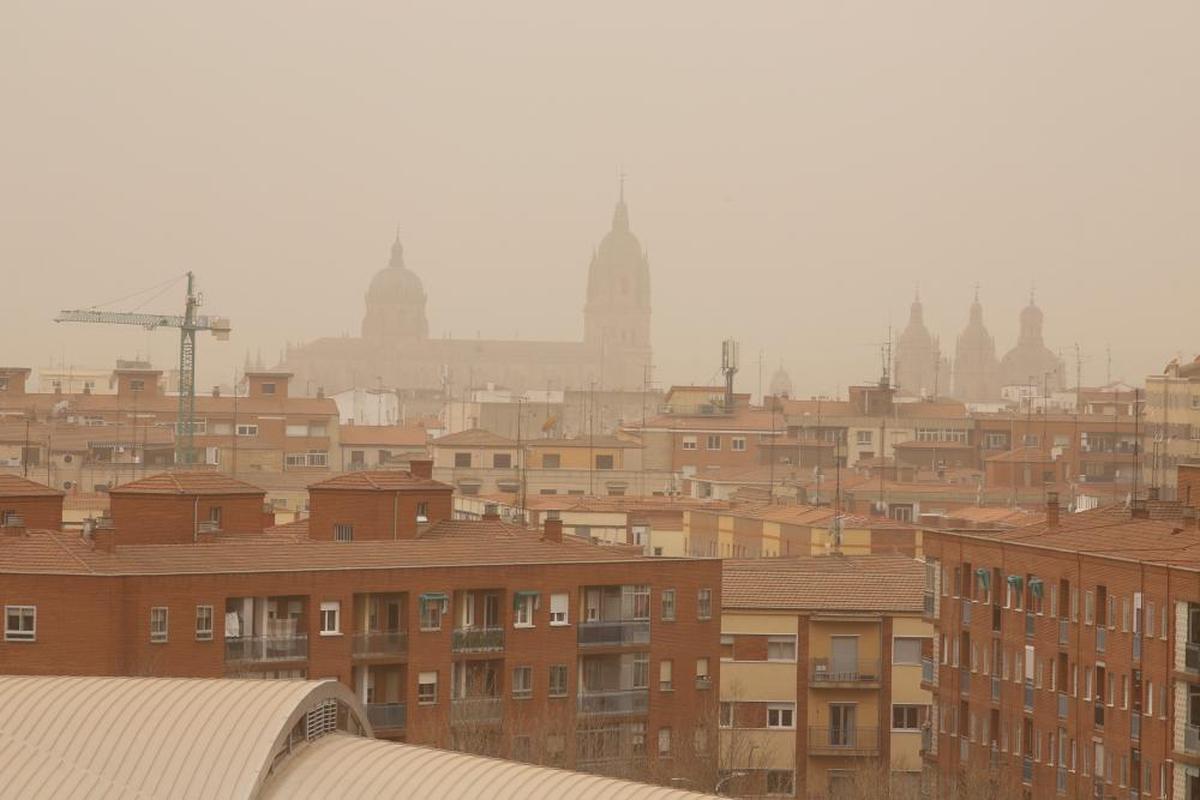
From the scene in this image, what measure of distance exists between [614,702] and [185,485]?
8.62m

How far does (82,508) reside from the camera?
215 feet

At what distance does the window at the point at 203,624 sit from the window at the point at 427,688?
291 cm

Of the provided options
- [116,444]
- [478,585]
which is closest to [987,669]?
[478,585]

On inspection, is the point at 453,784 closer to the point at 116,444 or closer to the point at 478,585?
the point at 478,585

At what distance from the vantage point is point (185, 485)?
144ft

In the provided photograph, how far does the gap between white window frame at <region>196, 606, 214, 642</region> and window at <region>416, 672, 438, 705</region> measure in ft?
9.53

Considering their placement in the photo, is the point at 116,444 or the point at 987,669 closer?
the point at 987,669

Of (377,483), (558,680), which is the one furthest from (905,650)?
(377,483)

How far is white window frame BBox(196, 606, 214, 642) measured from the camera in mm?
35500

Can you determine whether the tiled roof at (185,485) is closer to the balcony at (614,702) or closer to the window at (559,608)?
the window at (559,608)

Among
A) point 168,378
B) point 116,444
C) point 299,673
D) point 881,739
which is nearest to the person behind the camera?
point 299,673

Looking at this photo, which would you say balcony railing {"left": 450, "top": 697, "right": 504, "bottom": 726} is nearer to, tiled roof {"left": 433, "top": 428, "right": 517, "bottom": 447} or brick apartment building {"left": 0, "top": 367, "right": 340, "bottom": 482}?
brick apartment building {"left": 0, "top": 367, "right": 340, "bottom": 482}

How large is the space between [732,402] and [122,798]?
9067cm

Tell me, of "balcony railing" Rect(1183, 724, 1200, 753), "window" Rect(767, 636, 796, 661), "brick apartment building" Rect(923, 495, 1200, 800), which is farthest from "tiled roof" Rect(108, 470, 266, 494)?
"balcony railing" Rect(1183, 724, 1200, 753)
